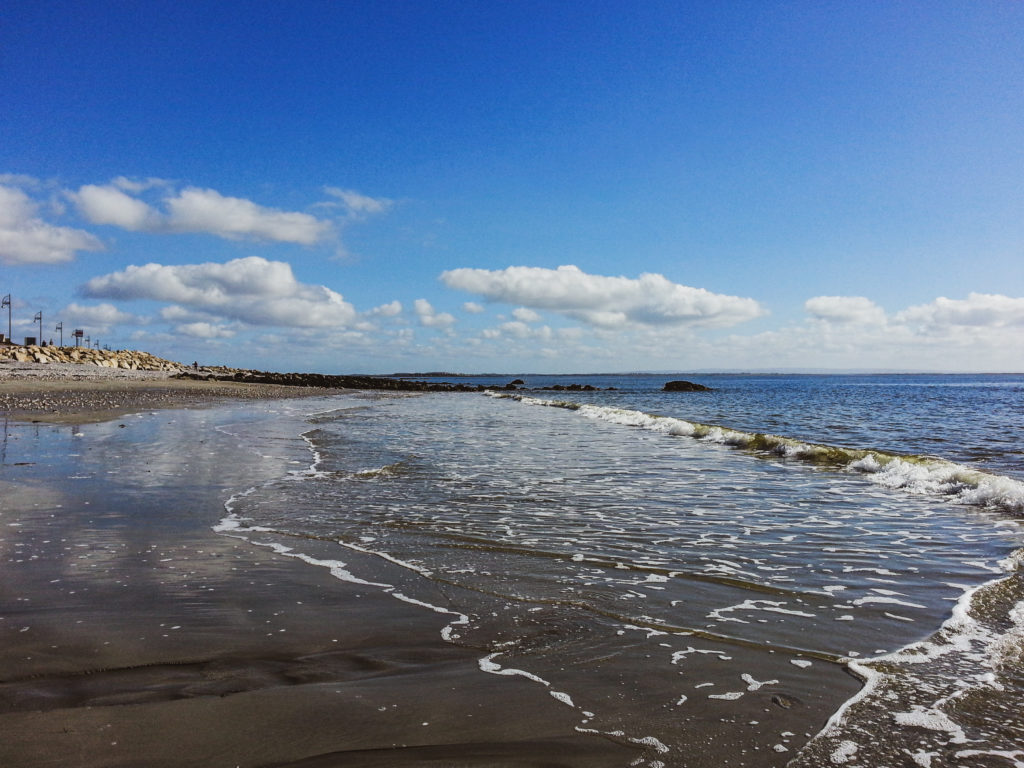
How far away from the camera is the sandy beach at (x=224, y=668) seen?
10.2ft

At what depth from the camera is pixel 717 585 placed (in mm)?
6039

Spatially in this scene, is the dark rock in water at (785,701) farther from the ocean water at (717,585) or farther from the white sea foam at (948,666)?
the white sea foam at (948,666)

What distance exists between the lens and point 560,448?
1830 cm

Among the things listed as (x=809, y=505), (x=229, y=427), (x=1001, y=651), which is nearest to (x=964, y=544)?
(x=809, y=505)

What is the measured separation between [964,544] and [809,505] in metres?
2.65

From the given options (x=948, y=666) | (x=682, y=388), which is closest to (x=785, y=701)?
(x=948, y=666)

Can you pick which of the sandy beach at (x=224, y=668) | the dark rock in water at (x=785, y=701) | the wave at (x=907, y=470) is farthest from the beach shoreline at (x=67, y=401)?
the dark rock in water at (x=785, y=701)

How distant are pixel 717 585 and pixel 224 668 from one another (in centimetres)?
436

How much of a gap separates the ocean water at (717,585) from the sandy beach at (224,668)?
1.08 feet

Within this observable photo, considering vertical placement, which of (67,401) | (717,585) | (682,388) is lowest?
(717,585)

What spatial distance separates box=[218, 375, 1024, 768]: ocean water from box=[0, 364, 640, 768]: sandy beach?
330 millimetres

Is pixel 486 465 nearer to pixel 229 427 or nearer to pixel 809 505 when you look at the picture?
pixel 809 505

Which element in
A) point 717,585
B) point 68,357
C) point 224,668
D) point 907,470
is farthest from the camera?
point 68,357

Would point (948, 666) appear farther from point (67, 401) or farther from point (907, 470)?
point (67, 401)
